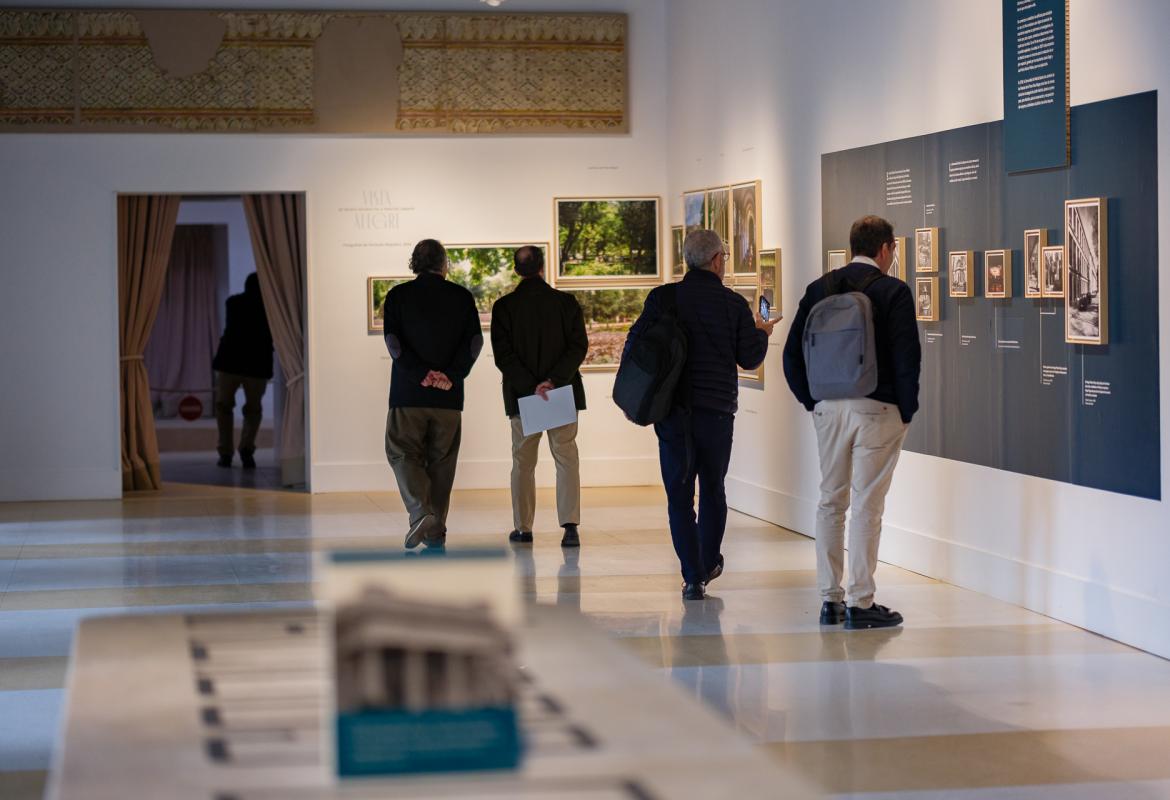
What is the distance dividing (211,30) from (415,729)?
1212 centimetres

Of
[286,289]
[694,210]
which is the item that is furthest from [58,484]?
[694,210]

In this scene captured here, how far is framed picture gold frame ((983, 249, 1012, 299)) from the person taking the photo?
754 centimetres

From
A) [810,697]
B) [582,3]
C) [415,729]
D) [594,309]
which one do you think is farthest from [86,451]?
[415,729]

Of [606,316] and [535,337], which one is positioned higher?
[606,316]

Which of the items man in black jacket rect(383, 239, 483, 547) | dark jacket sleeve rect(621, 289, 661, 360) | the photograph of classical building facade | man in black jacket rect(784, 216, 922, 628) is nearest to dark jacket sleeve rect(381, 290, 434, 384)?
man in black jacket rect(383, 239, 483, 547)

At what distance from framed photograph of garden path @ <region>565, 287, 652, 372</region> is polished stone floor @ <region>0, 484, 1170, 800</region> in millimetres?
2295

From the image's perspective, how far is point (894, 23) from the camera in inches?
348

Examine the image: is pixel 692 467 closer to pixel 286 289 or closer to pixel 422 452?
pixel 422 452

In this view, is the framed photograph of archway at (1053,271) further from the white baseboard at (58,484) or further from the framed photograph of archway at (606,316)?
the white baseboard at (58,484)

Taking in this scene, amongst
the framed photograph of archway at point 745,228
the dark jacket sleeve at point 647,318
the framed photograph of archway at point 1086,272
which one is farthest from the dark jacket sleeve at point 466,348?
the framed photograph of archway at point 1086,272

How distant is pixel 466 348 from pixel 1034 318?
347cm

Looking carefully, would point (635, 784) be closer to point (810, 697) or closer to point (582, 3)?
point (810, 697)

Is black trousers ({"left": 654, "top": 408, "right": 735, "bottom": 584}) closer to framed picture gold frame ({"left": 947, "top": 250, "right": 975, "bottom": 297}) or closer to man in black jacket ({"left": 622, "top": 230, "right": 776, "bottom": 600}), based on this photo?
man in black jacket ({"left": 622, "top": 230, "right": 776, "bottom": 600})

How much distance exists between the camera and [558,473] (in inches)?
393
